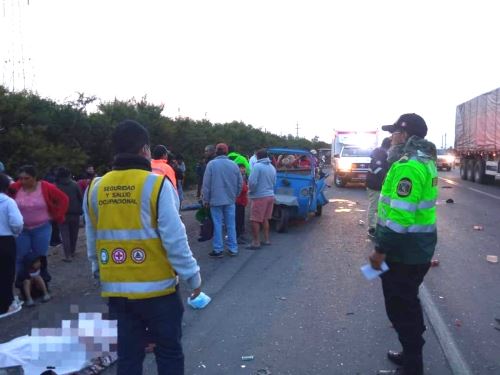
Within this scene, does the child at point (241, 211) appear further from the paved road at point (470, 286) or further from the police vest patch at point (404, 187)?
the police vest patch at point (404, 187)

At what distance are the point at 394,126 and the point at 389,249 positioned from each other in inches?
43.6

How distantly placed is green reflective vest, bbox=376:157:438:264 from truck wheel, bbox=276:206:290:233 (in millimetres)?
7185

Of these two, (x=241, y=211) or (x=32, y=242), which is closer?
(x=32, y=242)

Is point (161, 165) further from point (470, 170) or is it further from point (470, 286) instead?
point (470, 170)

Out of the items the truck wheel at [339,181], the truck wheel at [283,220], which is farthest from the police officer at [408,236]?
the truck wheel at [339,181]

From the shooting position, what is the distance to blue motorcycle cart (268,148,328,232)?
11305 millimetres

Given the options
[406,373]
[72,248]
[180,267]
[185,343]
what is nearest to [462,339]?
[406,373]

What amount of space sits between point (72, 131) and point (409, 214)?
531 inches

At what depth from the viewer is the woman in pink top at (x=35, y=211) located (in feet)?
20.8

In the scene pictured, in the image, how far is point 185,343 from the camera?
494 cm

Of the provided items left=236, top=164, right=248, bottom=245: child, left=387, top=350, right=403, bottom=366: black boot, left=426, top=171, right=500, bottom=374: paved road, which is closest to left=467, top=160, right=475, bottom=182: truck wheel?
left=426, top=171, right=500, bottom=374: paved road

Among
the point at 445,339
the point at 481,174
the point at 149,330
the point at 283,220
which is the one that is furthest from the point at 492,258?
the point at 481,174

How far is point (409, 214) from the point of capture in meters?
3.83

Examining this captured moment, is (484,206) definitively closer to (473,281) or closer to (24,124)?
(473,281)
